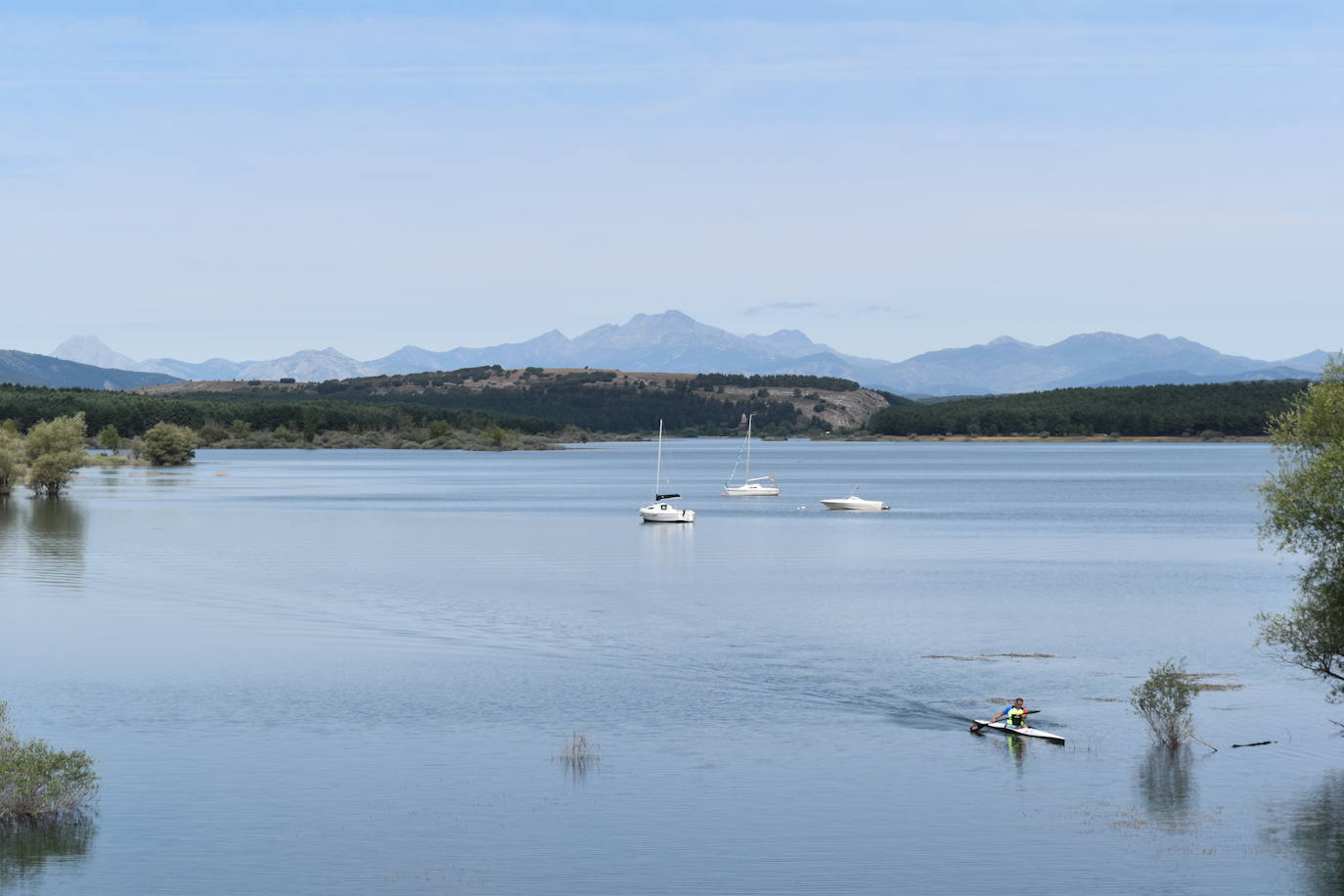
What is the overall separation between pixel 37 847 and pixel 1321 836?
20.6 m

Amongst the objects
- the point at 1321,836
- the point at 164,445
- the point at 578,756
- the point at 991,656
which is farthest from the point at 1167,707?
the point at 164,445

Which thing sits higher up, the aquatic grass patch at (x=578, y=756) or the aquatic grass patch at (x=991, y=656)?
the aquatic grass patch at (x=991, y=656)

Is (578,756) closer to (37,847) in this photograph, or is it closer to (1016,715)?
(1016,715)

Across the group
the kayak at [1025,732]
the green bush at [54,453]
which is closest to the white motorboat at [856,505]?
the green bush at [54,453]

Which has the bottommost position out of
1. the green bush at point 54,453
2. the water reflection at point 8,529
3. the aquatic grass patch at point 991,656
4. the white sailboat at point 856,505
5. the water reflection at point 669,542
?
the water reflection at point 8,529

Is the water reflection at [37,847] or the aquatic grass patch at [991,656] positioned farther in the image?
the aquatic grass patch at [991,656]

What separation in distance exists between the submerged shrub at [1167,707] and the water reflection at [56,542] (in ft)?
149

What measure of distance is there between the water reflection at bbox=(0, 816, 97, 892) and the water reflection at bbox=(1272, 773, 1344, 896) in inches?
739

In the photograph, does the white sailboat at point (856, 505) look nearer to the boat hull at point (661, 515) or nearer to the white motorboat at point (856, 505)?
the white motorboat at point (856, 505)

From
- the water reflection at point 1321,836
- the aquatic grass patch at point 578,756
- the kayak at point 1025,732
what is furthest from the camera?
the kayak at point 1025,732

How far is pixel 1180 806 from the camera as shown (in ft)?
85.8

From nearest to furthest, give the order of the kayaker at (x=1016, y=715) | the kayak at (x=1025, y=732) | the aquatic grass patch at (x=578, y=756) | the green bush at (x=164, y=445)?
the aquatic grass patch at (x=578, y=756)
the kayak at (x=1025, y=732)
the kayaker at (x=1016, y=715)
the green bush at (x=164, y=445)

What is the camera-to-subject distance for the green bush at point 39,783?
23656mm

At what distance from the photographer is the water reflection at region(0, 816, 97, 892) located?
71.6ft
